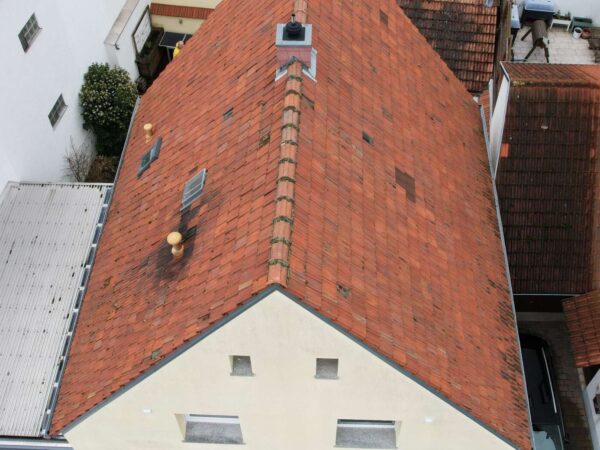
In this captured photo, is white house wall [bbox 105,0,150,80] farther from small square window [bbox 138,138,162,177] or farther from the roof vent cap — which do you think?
the roof vent cap

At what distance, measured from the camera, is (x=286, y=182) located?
11.1m

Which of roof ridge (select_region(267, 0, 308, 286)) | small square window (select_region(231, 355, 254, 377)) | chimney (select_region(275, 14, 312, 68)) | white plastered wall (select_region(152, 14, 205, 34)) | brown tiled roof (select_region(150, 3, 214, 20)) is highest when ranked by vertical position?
brown tiled roof (select_region(150, 3, 214, 20))

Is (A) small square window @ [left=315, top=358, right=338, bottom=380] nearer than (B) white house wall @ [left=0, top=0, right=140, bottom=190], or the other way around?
(A) small square window @ [left=315, top=358, right=338, bottom=380]

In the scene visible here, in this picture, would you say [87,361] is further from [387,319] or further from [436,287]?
[436,287]

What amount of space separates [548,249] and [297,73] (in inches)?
398

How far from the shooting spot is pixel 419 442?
13055 mm

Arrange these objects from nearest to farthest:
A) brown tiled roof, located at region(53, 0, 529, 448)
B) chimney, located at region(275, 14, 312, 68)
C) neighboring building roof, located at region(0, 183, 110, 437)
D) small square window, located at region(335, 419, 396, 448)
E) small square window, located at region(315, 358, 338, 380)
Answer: brown tiled roof, located at region(53, 0, 529, 448) < small square window, located at region(315, 358, 338, 380) < chimney, located at region(275, 14, 312, 68) < small square window, located at region(335, 419, 396, 448) < neighboring building roof, located at region(0, 183, 110, 437)

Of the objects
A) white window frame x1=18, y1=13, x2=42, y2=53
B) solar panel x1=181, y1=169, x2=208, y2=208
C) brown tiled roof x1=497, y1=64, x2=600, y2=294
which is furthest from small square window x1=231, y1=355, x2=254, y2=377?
white window frame x1=18, y1=13, x2=42, y2=53

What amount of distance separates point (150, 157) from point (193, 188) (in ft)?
11.7

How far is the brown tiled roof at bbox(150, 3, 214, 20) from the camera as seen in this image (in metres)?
29.7

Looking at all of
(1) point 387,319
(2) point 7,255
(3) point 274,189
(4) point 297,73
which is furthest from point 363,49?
(2) point 7,255

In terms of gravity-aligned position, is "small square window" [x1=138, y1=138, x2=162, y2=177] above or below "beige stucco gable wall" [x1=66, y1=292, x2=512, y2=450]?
above

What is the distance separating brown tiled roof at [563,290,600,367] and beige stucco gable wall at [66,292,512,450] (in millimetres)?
6827

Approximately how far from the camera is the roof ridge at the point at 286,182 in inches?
393
